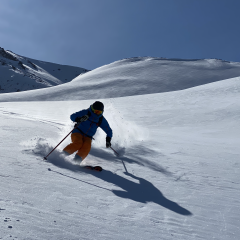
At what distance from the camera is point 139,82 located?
3139 cm

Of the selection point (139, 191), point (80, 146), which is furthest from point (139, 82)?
point (139, 191)

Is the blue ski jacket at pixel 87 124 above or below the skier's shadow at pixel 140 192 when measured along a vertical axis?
above

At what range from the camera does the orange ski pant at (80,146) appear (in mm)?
4168

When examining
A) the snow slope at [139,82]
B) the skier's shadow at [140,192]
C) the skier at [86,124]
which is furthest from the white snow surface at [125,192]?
the snow slope at [139,82]

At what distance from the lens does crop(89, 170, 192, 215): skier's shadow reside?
8.18 ft

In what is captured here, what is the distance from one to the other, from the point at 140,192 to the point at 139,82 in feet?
96.3

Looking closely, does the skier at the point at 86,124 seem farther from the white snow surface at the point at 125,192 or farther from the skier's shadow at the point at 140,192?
the skier's shadow at the point at 140,192

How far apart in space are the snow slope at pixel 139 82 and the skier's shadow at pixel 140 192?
2236 centimetres

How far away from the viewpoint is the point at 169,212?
2324mm

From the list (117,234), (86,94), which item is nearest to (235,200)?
(117,234)

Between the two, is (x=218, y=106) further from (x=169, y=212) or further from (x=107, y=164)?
(x=169, y=212)

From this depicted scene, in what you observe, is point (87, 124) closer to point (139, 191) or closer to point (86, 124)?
point (86, 124)

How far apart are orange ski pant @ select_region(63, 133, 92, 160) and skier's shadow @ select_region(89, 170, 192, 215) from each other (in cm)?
81

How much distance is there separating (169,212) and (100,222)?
31.1 inches
